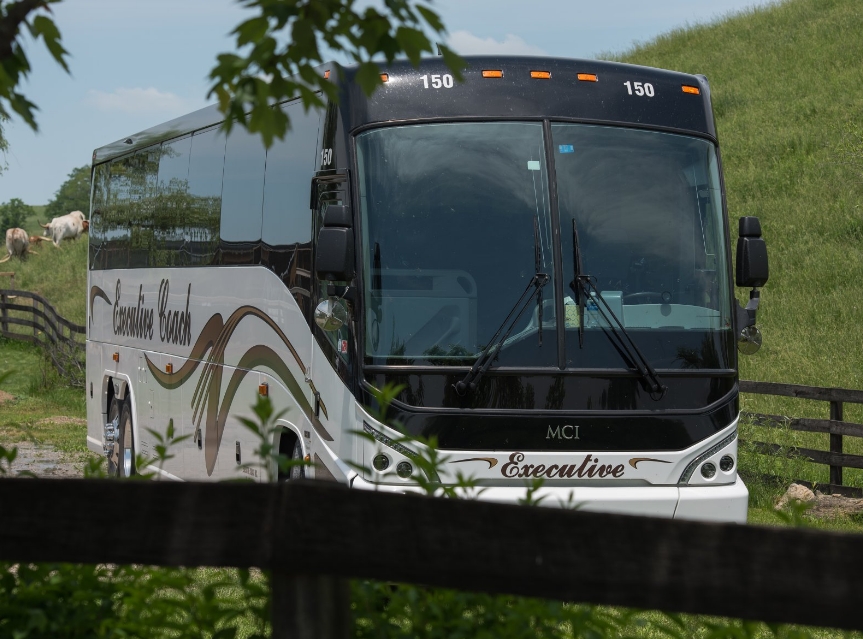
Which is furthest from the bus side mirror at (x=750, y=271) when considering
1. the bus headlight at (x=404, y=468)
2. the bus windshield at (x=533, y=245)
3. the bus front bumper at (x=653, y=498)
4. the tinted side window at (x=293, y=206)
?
the tinted side window at (x=293, y=206)

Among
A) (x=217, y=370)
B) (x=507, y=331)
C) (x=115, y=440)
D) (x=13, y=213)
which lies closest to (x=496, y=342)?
(x=507, y=331)

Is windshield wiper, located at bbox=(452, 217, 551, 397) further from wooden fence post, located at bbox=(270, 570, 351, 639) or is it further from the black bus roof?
wooden fence post, located at bbox=(270, 570, 351, 639)

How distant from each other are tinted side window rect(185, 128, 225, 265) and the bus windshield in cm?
391

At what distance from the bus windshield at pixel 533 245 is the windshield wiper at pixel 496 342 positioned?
0.10 feet

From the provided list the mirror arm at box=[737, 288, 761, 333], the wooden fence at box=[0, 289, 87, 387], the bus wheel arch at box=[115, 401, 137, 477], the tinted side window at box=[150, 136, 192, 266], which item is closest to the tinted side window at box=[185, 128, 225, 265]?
the tinted side window at box=[150, 136, 192, 266]

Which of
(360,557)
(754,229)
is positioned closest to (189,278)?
(754,229)

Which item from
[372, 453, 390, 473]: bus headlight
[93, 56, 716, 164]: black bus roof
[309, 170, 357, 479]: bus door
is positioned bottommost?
[372, 453, 390, 473]: bus headlight

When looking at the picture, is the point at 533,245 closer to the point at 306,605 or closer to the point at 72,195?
the point at 306,605

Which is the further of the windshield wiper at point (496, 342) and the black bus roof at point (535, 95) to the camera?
the black bus roof at point (535, 95)

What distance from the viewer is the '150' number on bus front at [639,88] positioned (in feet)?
29.1

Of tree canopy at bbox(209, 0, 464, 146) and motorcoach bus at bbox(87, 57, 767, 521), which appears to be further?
motorcoach bus at bbox(87, 57, 767, 521)

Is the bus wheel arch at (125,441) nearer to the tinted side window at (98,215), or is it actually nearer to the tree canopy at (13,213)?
the tinted side window at (98,215)

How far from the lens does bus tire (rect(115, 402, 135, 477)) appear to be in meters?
15.3

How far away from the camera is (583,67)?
888 centimetres
